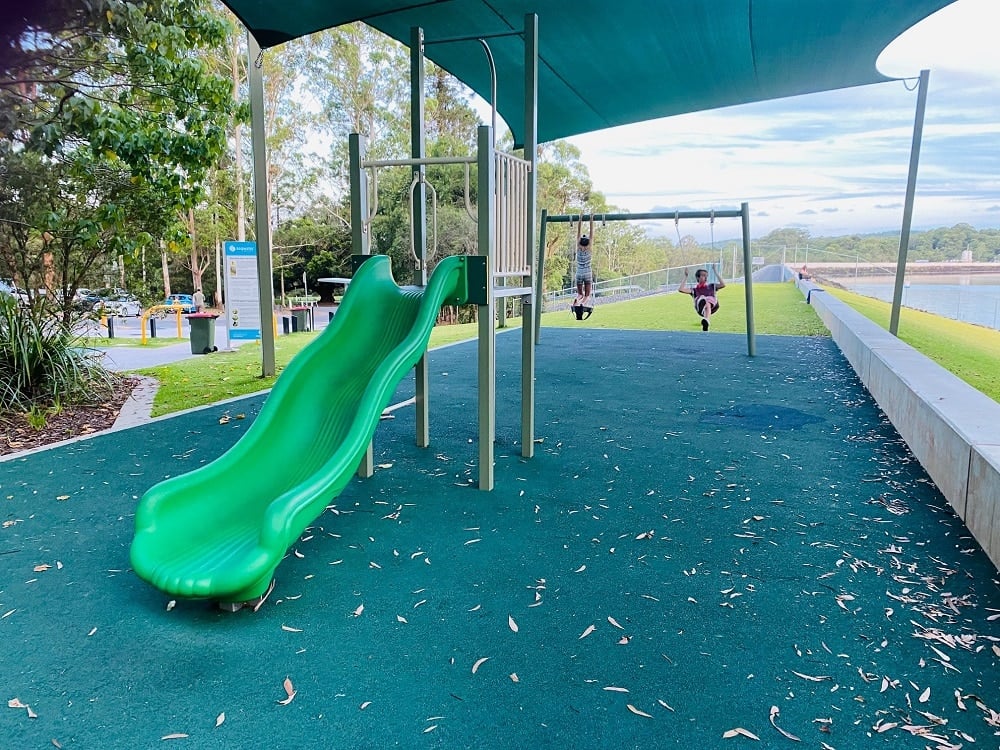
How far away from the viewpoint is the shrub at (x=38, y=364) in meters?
4.62

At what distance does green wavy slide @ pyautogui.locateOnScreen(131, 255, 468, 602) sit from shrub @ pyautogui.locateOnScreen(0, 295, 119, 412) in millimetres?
2883

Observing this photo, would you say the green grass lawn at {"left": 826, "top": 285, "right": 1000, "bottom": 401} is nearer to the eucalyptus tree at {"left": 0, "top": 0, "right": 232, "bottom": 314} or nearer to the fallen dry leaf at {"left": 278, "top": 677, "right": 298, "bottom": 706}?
the fallen dry leaf at {"left": 278, "top": 677, "right": 298, "bottom": 706}

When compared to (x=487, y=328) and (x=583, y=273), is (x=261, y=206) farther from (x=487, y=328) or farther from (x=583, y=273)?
(x=487, y=328)

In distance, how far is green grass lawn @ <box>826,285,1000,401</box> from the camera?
194 inches

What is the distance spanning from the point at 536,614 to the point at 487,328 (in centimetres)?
149

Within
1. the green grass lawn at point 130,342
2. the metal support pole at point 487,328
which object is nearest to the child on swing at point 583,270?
the metal support pole at point 487,328

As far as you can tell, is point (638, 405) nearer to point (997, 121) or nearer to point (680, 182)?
point (997, 121)

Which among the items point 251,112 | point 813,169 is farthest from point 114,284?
point 813,169

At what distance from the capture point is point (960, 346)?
6.74 meters

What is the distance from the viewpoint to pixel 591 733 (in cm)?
149

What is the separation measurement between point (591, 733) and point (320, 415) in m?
1.81

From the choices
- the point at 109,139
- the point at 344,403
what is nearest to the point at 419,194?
the point at 344,403

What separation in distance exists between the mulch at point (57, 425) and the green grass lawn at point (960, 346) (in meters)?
5.82

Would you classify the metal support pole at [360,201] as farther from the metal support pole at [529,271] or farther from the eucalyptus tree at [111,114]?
the eucalyptus tree at [111,114]
